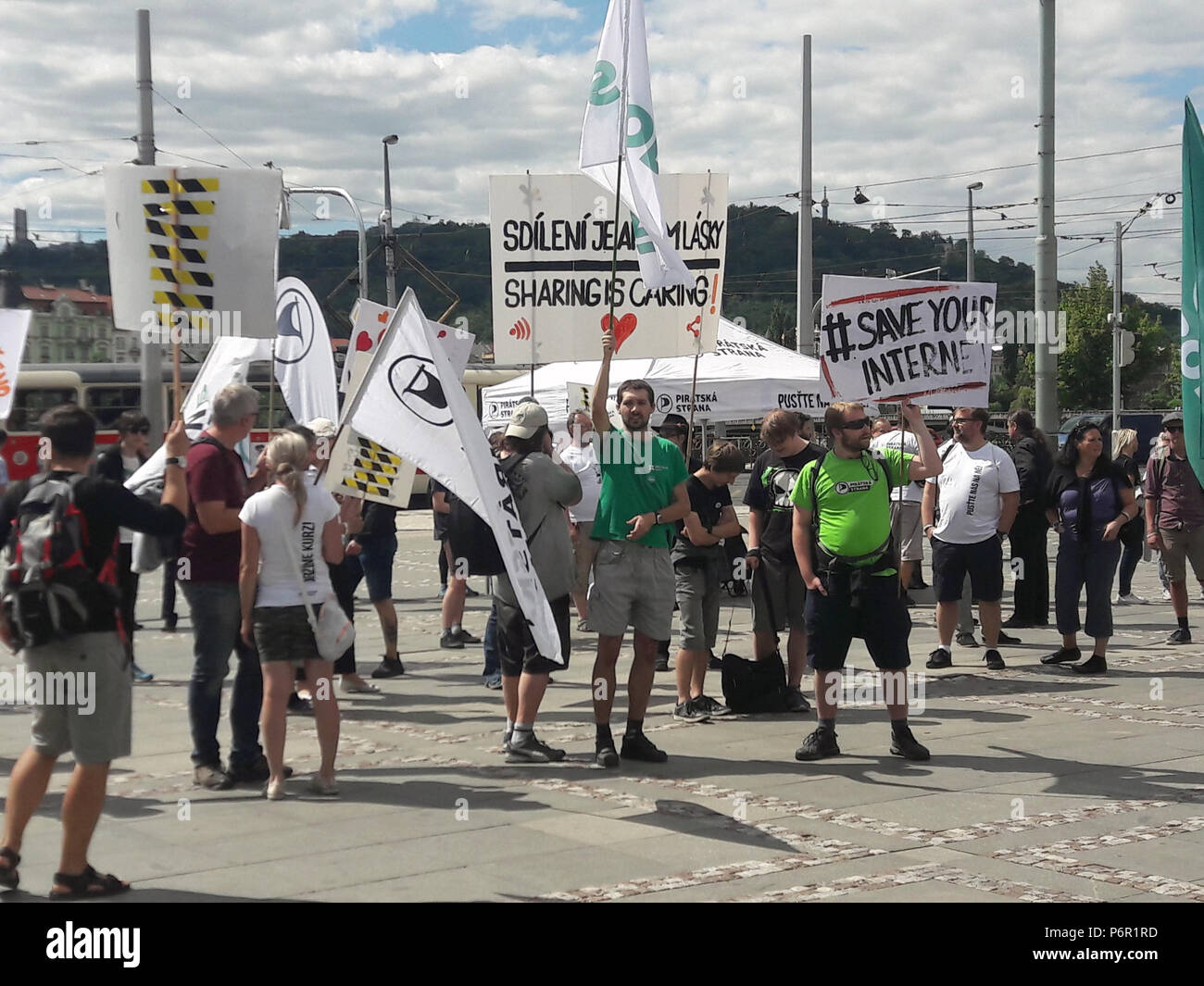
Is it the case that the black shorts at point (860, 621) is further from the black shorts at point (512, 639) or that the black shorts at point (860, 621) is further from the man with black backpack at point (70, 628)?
the man with black backpack at point (70, 628)

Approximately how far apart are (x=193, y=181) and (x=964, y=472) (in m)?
6.14

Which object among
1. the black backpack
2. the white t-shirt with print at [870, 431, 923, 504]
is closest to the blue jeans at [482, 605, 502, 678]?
the white t-shirt with print at [870, 431, 923, 504]

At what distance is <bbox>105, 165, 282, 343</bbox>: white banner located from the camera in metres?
7.13

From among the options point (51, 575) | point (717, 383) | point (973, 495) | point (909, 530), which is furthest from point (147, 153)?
point (51, 575)

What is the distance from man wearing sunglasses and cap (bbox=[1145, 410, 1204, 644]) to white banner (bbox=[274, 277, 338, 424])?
6.72 m

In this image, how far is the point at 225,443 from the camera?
695 cm

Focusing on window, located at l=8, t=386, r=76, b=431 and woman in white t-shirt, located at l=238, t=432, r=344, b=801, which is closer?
woman in white t-shirt, located at l=238, t=432, r=344, b=801

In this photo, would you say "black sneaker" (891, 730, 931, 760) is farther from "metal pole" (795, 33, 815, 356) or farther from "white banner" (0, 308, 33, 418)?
"metal pole" (795, 33, 815, 356)

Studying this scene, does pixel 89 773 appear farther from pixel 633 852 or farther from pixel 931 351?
pixel 931 351

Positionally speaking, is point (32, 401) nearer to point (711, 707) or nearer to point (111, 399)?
point (111, 399)

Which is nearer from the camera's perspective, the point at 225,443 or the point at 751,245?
the point at 225,443

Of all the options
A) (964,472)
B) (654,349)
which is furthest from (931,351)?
(654,349)

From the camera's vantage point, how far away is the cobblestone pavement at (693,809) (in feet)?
17.7
